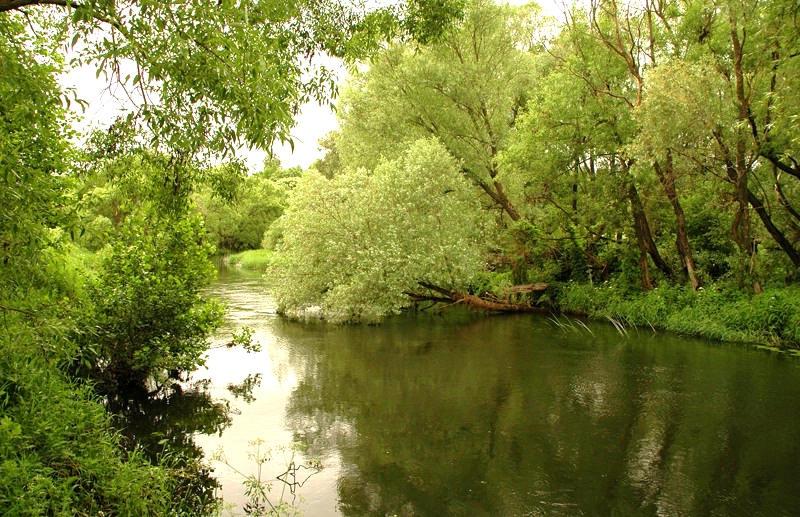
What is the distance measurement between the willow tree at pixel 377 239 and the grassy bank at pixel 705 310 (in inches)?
198

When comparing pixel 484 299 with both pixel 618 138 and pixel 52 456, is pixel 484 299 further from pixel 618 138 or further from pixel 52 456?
pixel 52 456

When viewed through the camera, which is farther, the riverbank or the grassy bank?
the riverbank

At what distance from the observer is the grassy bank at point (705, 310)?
17562mm

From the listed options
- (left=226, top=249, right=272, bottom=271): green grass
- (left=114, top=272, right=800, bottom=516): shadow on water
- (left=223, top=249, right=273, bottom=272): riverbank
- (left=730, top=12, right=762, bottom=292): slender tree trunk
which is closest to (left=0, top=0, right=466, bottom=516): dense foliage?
(left=114, top=272, right=800, bottom=516): shadow on water

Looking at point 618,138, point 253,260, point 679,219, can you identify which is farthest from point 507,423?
point 253,260

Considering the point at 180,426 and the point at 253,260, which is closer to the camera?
the point at 180,426

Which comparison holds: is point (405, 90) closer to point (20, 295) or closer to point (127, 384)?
point (127, 384)

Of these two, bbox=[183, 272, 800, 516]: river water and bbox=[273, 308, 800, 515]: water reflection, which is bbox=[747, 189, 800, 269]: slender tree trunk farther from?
bbox=[273, 308, 800, 515]: water reflection

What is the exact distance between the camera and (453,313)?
2511 centimetres

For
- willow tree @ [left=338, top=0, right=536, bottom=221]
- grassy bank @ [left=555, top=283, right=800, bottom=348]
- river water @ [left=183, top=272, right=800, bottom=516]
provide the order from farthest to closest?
willow tree @ [left=338, top=0, right=536, bottom=221], grassy bank @ [left=555, top=283, right=800, bottom=348], river water @ [left=183, top=272, right=800, bottom=516]

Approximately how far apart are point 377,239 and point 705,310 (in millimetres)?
11389

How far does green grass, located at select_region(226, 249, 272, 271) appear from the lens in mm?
50781

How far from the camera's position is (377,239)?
21.0 m

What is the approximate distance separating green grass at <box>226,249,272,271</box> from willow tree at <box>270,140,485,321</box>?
27010mm
